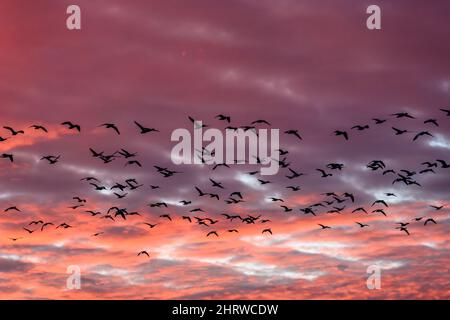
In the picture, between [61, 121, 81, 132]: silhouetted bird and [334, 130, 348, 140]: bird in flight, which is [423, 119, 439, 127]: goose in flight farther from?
[61, 121, 81, 132]: silhouetted bird

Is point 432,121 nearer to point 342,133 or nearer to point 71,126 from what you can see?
point 342,133

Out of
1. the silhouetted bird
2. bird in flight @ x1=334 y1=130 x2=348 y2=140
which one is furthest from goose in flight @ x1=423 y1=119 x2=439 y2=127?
the silhouetted bird

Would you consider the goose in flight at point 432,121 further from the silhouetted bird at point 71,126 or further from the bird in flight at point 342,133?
the silhouetted bird at point 71,126

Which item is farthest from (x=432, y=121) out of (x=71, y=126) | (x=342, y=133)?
(x=71, y=126)

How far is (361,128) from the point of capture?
281ft

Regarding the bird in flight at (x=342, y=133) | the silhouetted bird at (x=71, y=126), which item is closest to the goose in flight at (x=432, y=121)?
the bird in flight at (x=342, y=133)
